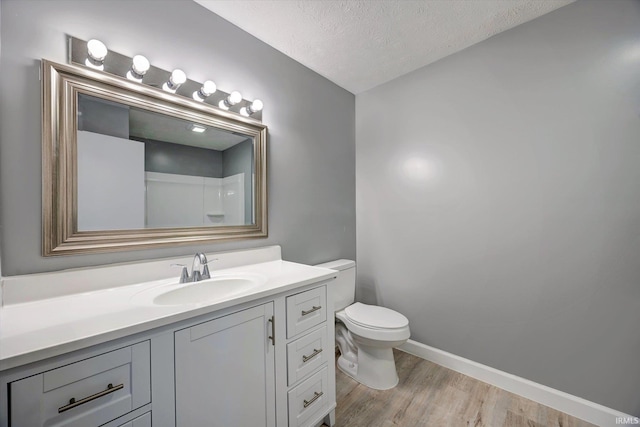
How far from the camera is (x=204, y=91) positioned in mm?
1362

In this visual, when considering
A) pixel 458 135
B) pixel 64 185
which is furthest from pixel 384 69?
pixel 64 185

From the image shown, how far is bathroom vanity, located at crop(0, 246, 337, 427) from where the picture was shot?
0.63m

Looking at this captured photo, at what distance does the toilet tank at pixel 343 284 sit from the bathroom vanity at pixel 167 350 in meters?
0.55

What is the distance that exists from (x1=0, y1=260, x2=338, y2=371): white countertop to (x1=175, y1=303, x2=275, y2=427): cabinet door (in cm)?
8

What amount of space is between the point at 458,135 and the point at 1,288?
2507mm

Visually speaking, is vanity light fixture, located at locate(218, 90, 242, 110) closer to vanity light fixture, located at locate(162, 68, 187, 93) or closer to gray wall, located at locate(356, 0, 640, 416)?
vanity light fixture, located at locate(162, 68, 187, 93)

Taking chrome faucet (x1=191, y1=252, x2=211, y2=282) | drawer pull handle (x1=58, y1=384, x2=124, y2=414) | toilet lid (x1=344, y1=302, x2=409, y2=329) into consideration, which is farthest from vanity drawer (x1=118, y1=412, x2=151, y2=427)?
toilet lid (x1=344, y1=302, x2=409, y2=329)

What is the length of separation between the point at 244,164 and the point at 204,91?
17.8 inches

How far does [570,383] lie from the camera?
1432mm

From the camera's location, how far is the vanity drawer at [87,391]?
0.59 metres

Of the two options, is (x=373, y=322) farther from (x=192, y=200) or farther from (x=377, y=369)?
(x=192, y=200)

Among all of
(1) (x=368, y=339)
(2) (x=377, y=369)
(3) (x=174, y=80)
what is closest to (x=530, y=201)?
(1) (x=368, y=339)

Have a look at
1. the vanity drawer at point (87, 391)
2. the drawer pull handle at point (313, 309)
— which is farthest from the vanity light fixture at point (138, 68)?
the drawer pull handle at point (313, 309)

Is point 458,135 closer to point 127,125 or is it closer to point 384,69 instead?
point 384,69
